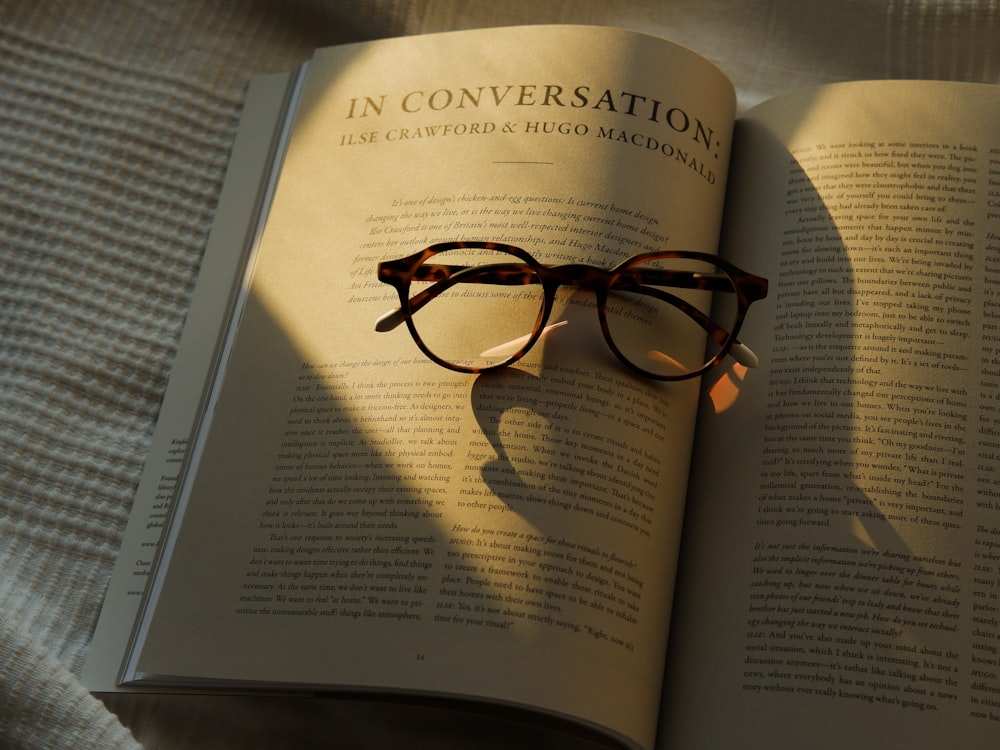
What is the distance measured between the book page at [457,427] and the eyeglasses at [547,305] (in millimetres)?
13

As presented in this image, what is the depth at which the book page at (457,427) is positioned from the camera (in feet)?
1.84

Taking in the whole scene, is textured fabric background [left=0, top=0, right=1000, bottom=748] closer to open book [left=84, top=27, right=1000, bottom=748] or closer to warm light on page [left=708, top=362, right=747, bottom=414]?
open book [left=84, top=27, right=1000, bottom=748]

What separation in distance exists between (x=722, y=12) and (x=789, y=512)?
473mm

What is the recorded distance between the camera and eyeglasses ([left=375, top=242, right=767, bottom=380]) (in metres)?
0.62

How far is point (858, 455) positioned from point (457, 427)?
0.24 m

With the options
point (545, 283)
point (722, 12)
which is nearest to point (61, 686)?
point (545, 283)

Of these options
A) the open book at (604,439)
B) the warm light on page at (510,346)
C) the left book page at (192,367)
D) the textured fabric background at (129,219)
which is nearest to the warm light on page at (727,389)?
the open book at (604,439)

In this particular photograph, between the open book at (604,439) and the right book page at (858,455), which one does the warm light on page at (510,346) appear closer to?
the open book at (604,439)

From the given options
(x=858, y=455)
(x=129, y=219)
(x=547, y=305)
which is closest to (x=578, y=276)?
(x=547, y=305)

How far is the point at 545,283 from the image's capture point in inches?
24.2

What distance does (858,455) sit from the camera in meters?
0.60

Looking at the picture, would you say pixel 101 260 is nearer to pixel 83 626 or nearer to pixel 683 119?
pixel 83 626

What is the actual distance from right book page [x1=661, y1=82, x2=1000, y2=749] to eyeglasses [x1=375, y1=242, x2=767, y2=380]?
37 millimetres

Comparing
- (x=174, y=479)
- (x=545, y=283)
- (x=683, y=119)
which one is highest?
(x=683, y=119)
